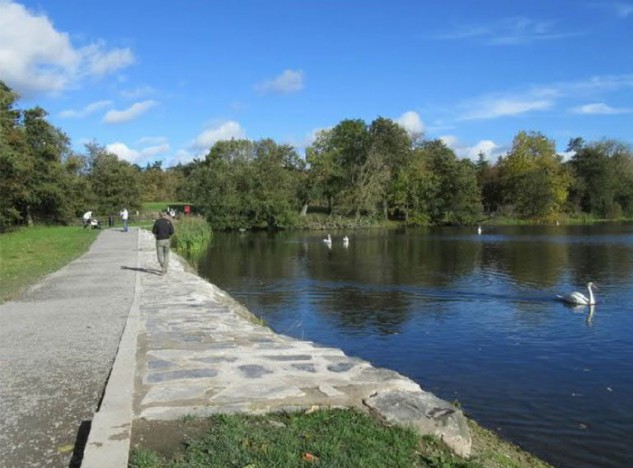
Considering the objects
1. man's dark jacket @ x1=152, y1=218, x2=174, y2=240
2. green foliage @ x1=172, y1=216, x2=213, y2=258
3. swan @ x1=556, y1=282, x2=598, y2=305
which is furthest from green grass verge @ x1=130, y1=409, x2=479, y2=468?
green foliage @ x1=172, y1=216, x2=213, y2=258

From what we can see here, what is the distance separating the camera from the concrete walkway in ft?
17.7

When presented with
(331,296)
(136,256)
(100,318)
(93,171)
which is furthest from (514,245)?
(93,171)

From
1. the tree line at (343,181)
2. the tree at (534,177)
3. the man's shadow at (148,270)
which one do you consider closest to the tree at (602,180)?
the tree line at (343,181)

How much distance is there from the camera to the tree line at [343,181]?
51.4 meters

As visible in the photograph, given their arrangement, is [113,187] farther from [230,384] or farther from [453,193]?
[230,384]

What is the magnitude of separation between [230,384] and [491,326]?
1116 cm

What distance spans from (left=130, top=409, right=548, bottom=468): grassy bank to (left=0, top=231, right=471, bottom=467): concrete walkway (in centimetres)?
17

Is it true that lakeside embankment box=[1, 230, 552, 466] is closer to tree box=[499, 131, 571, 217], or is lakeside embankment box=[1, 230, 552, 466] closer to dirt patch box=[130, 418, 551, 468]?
dirt patch box=[130, 418, 551, 468]

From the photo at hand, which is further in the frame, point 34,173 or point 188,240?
point 34,173

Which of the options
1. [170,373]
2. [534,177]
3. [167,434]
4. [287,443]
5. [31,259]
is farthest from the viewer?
[534,177]

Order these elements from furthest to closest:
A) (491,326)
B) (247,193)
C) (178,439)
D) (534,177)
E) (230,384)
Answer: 1. (534,177)
2. (247,193)
3. (491,326)
4. (230,384)
5. (178,439)

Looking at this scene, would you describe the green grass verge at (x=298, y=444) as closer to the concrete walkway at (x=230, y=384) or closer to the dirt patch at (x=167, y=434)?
the dirt patch at (x=167, y=434)

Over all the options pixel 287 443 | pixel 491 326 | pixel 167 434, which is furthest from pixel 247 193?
pixel 287 443

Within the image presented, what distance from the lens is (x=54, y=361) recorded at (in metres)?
7.60
